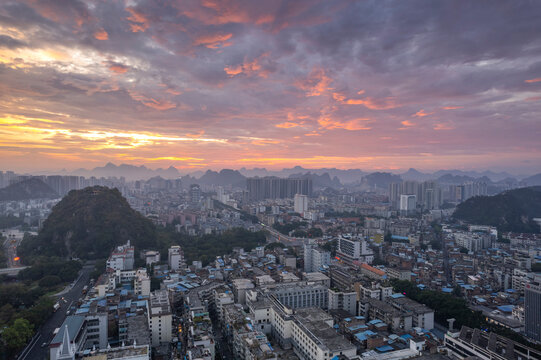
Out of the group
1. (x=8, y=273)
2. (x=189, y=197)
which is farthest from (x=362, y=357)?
(x=189, y=197)

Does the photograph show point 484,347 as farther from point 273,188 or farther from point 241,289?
point 273,188

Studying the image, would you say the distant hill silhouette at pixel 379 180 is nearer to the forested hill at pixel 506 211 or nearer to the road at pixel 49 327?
the forested hill at pixel 506 211

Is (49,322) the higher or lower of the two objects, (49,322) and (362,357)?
the lower

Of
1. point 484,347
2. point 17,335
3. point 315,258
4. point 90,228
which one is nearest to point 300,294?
point 315,258

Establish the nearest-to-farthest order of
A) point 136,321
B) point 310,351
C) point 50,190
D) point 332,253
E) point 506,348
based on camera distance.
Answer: point 506,348 < point 310,351 < point 136,321 < point 332,253 < point 50,190

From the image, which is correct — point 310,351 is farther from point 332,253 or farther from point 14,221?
point 14,221
